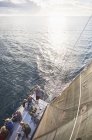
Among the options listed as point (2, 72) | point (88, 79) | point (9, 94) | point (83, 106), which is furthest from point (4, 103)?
point (83, 106)

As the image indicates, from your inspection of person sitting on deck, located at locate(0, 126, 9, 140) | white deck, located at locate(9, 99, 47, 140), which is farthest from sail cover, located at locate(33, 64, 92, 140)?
person sitting on deck, located at locate(0, 126, 9, 140)

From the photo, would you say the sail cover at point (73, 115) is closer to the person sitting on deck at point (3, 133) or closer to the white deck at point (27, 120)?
the white deck at point (27, 120)

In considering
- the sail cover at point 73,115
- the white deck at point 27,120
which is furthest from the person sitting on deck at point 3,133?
the sail cover at point 73,115

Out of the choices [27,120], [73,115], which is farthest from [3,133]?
[73,115]

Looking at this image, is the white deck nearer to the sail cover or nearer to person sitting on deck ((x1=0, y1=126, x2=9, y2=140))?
person sitting on deck ((x1=0, y1=126, x2=9, y2=140))

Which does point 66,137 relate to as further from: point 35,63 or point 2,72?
point 35,63

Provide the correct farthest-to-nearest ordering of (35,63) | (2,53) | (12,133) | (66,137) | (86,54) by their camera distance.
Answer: (2,53) < (86,54) < (35,63) < (12,133) < (66,137)

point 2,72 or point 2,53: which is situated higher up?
point 2,53

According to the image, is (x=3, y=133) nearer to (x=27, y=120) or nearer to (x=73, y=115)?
(x=27, y=120)
